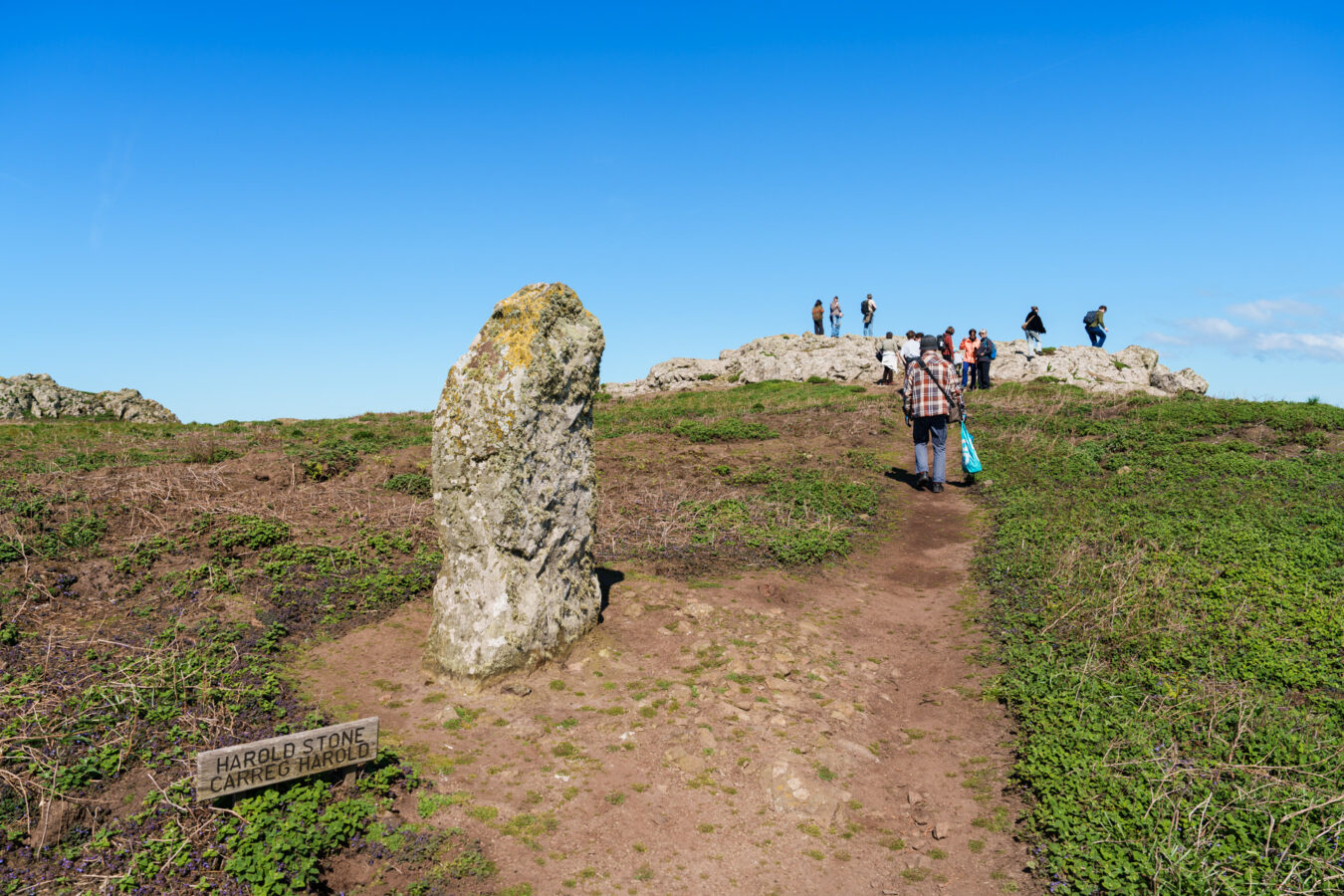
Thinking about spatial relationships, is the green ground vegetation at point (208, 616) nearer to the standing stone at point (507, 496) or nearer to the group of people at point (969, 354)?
the standing stone at point (507, 496)

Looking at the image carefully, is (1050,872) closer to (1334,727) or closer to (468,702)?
(1334,727)

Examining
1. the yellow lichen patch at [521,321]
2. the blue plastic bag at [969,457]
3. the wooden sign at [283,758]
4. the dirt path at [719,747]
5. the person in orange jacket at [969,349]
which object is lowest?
the dirt path at [719,747]

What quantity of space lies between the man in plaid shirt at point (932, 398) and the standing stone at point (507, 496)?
8725mm

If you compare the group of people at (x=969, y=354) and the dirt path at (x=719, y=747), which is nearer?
the dirt path at (x=719, y=747)

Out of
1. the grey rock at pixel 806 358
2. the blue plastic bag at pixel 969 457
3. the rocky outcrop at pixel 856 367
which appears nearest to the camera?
the blue plastic bag at pixel 969 457

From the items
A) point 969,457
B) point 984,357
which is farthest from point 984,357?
point 969,457

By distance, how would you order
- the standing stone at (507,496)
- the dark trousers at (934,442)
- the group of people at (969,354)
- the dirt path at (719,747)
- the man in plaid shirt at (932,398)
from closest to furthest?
the dirt path at (719,747), the standing stone at (507,496), the man in plaid shirt at (932,398), the dark trousers at (934,442), the group of people at (969,354)

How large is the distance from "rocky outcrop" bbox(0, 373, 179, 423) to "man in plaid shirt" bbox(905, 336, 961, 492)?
1070 inches

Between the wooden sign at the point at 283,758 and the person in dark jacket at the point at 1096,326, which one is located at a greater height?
the person in dark jacket at the point at 1096,326

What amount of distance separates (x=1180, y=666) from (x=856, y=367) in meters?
27.1

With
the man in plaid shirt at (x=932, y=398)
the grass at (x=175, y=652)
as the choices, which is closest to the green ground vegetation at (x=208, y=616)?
the grass at (x=175, y=652)

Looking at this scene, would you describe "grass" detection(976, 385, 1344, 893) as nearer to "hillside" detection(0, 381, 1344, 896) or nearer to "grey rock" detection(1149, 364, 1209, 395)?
"hillside" detection(0, 381, 1344, 896)

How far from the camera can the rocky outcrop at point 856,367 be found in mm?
30266

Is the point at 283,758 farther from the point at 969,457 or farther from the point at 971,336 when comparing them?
the point at 971,336
